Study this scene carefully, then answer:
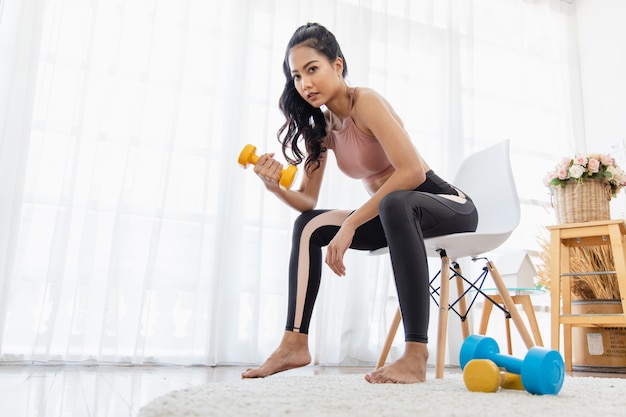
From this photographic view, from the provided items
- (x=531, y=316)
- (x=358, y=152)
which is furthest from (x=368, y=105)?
(x=531, y=316)

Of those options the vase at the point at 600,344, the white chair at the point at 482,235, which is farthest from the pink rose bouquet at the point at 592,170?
the white chair at the point at 482,235

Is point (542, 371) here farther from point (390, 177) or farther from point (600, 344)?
point (600, 344)

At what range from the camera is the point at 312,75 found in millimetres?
1559

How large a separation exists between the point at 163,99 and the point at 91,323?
1.03m

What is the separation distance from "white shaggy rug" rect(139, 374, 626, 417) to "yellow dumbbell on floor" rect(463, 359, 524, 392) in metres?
0.02

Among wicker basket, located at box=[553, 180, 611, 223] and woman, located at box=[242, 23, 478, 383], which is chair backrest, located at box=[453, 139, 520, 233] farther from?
wicker basket, located at box=[553, 180, 611, 223]

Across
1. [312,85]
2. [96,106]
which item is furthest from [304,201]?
[96,106]

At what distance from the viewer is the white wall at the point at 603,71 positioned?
11.2 feet

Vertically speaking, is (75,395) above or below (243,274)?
below

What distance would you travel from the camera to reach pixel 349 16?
2.92m

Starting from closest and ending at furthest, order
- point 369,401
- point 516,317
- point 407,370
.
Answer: point 369,401 < point 407,370 < point 516,317

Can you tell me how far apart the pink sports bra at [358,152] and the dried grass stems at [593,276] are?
140cm

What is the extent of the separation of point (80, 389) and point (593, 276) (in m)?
2.23

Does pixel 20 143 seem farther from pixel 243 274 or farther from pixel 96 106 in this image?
pixel 243 274
